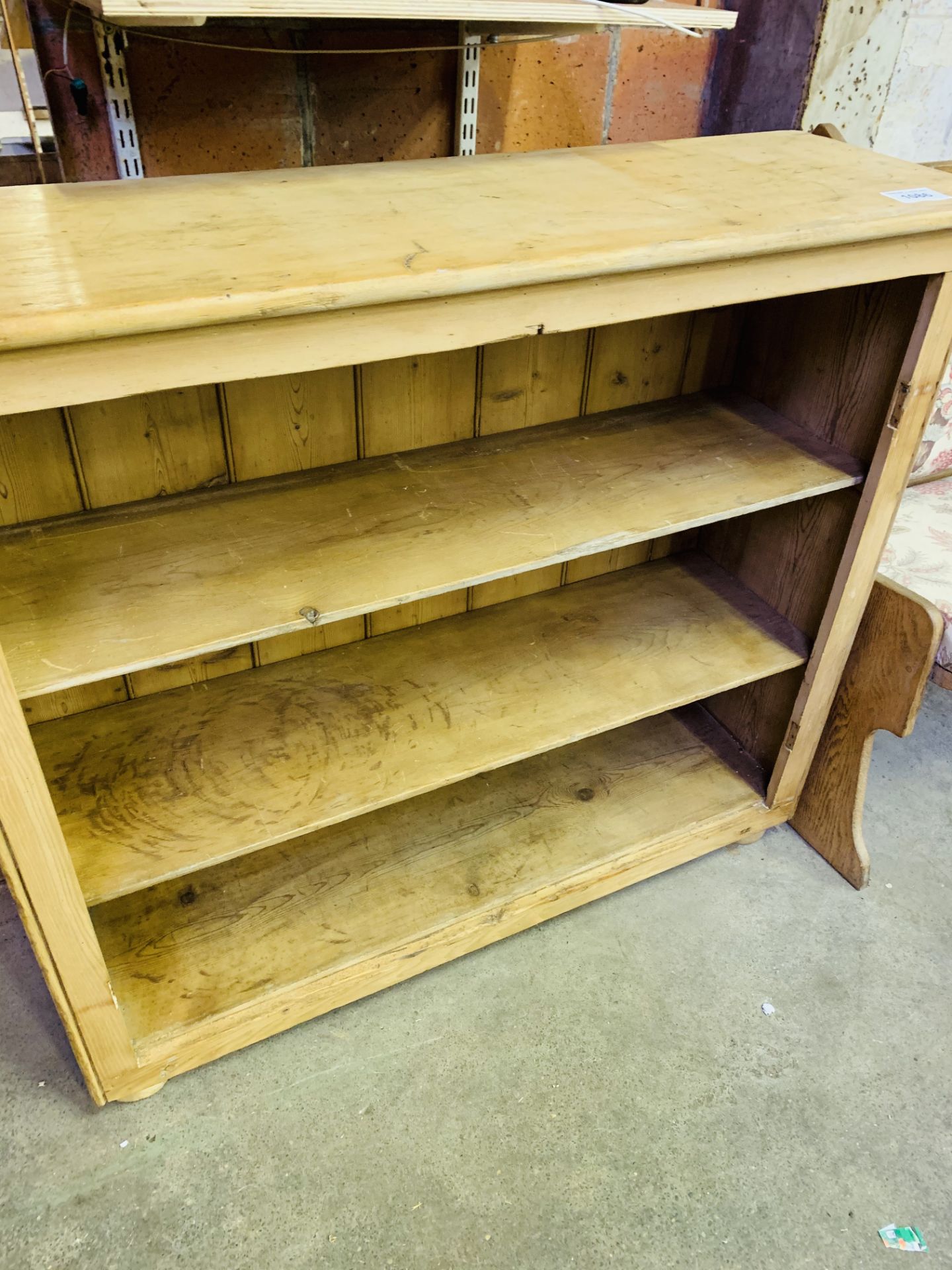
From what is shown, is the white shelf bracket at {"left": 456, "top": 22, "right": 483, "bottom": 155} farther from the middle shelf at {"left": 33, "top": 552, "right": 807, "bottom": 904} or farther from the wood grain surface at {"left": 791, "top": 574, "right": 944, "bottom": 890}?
the wood grain surface at {"left": 791, "top": 574, "right": 944, "bottom": 890}

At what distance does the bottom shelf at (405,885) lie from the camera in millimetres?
1460

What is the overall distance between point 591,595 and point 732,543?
11.4 inches

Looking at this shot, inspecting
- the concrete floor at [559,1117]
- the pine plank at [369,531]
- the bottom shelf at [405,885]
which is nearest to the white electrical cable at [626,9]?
the pine plank at [369,531]

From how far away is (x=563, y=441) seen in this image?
1529mm

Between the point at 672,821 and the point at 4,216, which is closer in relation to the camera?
the point at 4,216

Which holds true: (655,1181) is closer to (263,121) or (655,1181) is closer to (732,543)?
(732,543)

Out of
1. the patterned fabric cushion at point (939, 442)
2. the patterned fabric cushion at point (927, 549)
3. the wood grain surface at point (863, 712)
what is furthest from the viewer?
the patterned fabric cushion at point (939, 442)

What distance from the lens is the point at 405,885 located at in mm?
1624

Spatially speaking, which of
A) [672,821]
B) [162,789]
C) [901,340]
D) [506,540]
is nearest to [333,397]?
[506,540]

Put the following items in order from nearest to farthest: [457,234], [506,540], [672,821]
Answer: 1. [457,234]
2. [506,540]
3. [672,821]

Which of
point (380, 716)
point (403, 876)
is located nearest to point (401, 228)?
point (380, 716)

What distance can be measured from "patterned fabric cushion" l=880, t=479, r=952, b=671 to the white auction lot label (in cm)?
68

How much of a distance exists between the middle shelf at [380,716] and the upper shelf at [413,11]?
908 mm

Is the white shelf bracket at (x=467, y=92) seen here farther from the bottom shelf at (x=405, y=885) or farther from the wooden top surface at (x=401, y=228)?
the bottom shelf at (x=405, y=885)
